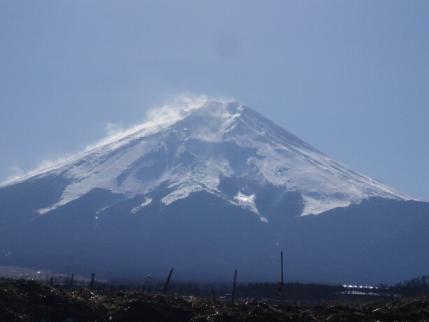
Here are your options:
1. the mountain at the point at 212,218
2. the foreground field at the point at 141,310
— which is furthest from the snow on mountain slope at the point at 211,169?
the foreground field at the point at 141,310

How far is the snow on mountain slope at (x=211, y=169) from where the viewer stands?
526 feet

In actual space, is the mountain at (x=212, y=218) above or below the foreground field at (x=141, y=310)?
above

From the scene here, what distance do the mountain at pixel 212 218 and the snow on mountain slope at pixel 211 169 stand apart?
15.0 inches

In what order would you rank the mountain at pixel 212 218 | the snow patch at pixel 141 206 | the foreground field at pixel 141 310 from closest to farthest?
the foreground field at pixel 141 310 → the mountain at pixel 212 218 → the snow patch at pixel 141 206

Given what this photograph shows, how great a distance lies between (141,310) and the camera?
23953 mm

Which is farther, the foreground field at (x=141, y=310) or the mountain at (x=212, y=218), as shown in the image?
the mountain at (x=212, y=218)

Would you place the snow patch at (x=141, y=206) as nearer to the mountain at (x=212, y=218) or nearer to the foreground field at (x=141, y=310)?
the mountain at (x=212, y=218)

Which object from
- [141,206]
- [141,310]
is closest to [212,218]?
[141,206]

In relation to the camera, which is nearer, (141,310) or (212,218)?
(141,310)

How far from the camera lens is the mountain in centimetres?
13465

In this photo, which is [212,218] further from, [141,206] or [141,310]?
[141,310]

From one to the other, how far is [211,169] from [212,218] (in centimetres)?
2327

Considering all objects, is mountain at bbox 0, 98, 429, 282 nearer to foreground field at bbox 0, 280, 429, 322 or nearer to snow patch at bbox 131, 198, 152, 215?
snow patch at bbox 131, 198, 152, 215

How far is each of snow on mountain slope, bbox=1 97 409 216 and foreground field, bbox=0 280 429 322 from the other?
412 ft
